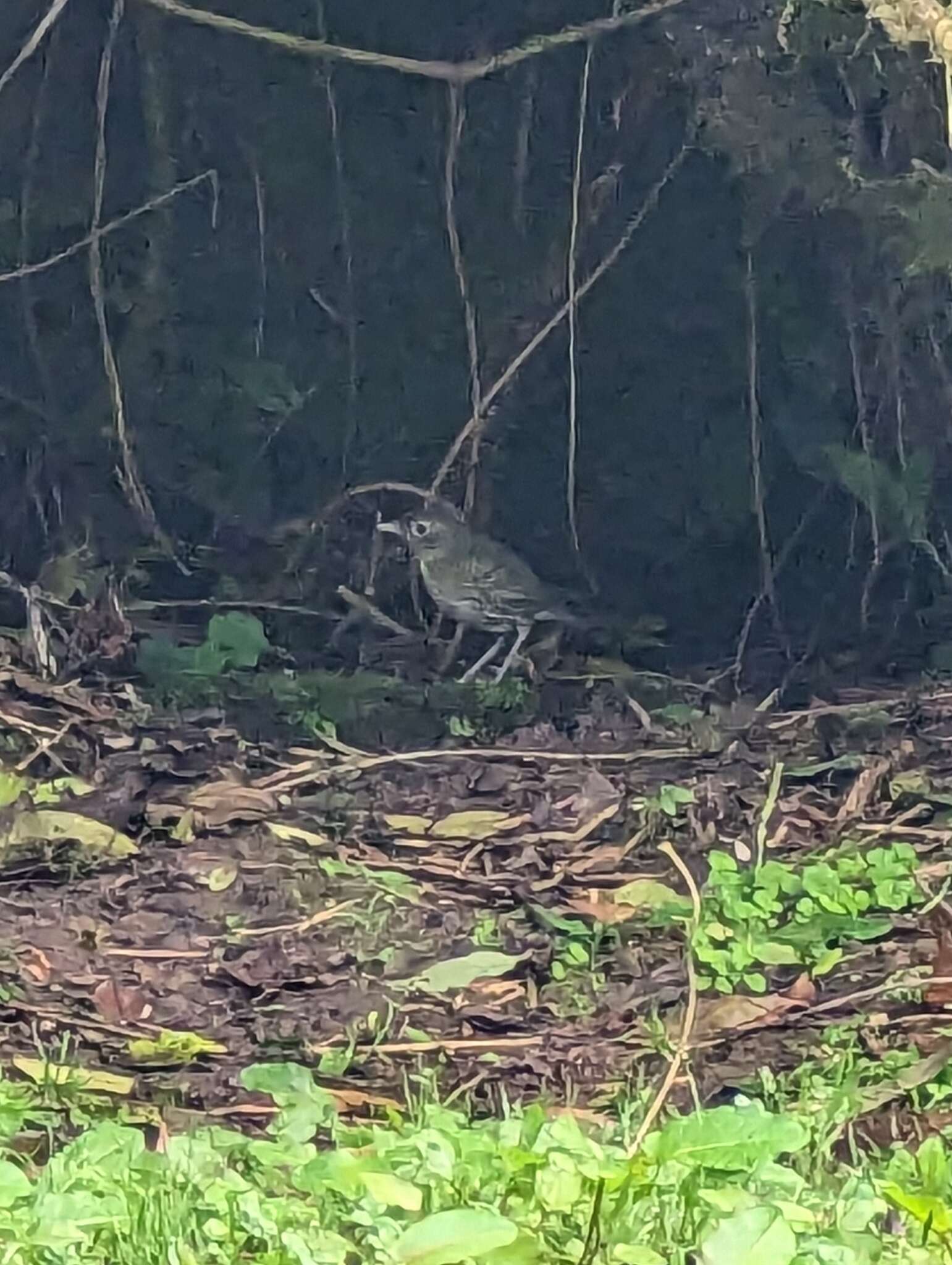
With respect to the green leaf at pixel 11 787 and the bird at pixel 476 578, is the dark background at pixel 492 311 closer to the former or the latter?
the bird at pixel 476 578

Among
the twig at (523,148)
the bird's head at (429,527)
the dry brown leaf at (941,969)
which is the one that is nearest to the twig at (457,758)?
the bird's head at (429,527)

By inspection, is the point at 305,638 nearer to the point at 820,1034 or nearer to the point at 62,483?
the point at 62,483

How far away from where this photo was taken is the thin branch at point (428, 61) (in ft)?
11.6

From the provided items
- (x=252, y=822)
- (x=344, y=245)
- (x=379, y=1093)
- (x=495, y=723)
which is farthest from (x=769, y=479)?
(x=379, y=1093)

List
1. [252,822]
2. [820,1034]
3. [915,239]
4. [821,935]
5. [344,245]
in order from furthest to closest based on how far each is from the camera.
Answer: [344,245]
[915,239]
[252,822]
[821,935]
[820,1034]

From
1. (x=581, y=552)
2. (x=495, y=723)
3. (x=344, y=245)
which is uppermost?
(x=344, y=245)

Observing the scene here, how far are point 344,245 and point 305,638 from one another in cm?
97

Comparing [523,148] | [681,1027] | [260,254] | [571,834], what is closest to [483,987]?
A: [681,1027]

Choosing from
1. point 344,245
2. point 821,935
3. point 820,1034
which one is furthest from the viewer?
point 344,245

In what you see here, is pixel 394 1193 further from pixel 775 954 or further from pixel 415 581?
pixel 415 581

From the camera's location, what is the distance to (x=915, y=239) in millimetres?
3564

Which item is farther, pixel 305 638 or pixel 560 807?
pixel 305 638

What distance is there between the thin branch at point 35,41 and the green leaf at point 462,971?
91.4 inches

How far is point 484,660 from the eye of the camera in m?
4.08
